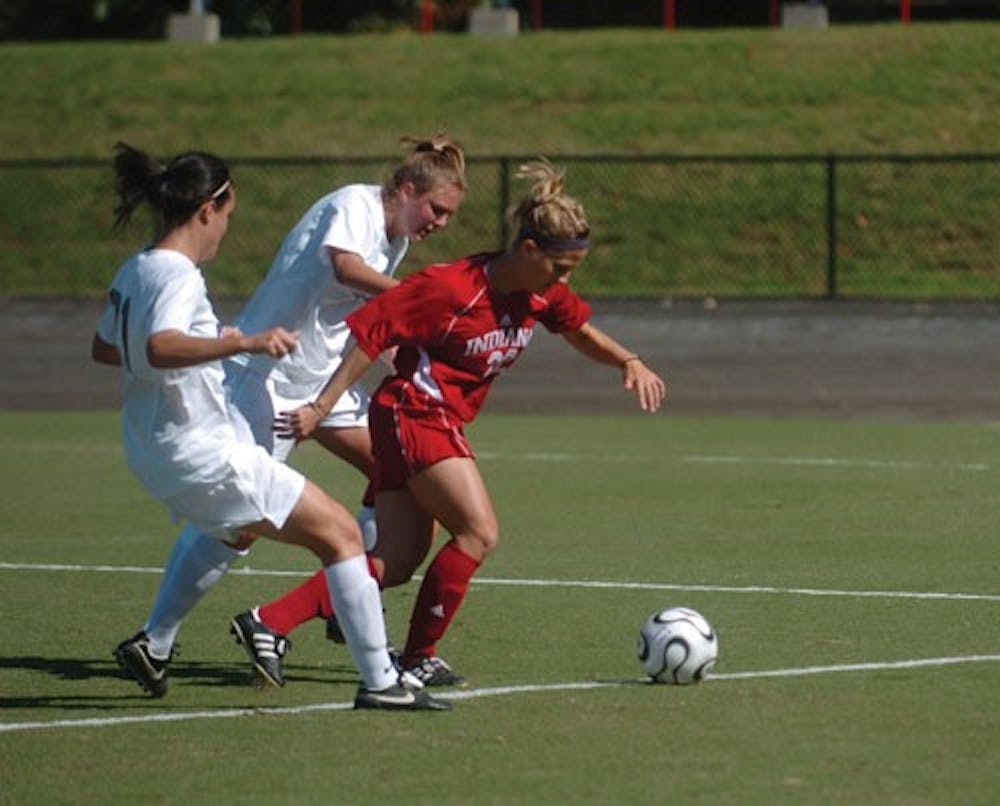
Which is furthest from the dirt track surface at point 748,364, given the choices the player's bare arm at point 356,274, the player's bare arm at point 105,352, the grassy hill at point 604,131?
the player's bare arm at point 105,352

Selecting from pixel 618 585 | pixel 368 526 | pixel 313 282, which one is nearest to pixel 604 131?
pixel 618 585

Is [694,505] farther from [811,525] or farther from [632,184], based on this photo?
[632,184]

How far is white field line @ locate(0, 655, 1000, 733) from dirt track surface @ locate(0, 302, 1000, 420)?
11918 mm

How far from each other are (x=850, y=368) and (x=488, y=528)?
15330 mm

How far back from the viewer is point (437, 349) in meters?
8.71

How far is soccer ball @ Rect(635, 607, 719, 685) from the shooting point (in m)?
8.46

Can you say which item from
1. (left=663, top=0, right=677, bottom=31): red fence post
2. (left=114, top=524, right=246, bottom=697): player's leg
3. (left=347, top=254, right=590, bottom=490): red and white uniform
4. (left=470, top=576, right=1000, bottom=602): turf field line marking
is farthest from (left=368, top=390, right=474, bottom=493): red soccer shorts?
(left=663, top=0, right=677, bottom=31): red fence post

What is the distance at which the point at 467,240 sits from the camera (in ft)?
110

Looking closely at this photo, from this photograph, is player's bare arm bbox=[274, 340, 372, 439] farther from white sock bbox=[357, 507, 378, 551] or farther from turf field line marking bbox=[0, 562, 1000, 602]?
turf field line marking bbox=[0, 562, 1000, 602]

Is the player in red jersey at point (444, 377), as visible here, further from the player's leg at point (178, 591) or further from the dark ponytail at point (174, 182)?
the dark ponytail at point (174, 182)

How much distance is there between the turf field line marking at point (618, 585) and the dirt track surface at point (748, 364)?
9842mm

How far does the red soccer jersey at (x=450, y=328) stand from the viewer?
8516 millimetres

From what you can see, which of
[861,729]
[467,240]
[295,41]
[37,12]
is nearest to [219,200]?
[861,729]

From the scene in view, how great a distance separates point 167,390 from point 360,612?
982 mm
